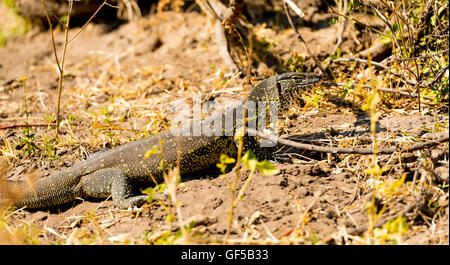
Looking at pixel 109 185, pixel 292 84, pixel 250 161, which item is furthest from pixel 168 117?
pixel 250 161

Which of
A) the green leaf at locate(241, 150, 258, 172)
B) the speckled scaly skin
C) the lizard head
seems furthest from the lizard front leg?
the lizard head

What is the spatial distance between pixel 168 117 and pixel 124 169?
190 cm

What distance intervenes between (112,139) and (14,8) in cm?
773

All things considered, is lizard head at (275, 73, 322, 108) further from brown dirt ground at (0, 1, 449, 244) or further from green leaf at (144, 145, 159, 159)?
green leaf at (144, 145, 159, 159)

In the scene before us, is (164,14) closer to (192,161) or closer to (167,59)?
(167,59)

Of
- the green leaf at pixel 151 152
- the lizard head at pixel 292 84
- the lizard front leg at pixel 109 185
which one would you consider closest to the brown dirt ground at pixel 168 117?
the lizard front leg at pixel 109 185

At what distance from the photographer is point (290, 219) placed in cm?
455

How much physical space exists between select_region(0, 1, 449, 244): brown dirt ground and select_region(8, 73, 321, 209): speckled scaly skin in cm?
21

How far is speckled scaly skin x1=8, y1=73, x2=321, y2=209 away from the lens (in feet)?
19.4

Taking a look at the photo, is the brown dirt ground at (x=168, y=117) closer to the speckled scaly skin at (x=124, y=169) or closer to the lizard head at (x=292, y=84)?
the speckled scaly skin at (x=124, y=169)

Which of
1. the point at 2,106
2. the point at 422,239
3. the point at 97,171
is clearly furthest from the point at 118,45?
the point at 422,239

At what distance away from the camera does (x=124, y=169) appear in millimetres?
6078

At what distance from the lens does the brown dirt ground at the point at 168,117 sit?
4.48 m

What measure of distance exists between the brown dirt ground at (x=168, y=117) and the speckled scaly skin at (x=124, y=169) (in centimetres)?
21
